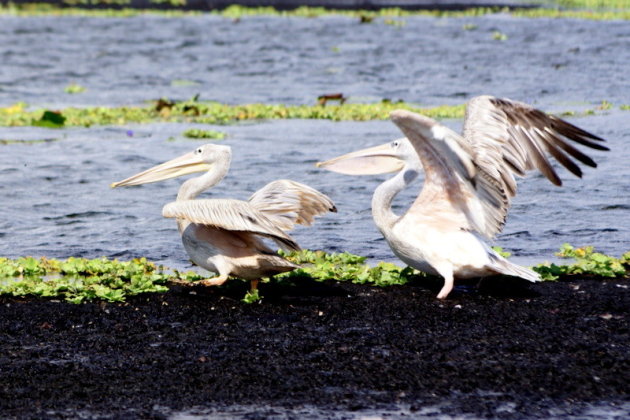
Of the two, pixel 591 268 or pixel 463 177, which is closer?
pixel 463 177

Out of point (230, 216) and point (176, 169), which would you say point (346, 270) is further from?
point (176, 169)

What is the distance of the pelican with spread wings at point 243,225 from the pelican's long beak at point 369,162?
512 mm

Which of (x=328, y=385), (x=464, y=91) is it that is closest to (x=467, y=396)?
(x=328, y=385)

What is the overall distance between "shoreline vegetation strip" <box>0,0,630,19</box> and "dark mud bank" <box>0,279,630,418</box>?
25110 mm

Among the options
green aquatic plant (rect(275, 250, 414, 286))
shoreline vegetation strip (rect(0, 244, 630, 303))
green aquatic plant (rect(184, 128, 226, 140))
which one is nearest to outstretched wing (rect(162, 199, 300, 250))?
shoreline vegetation strip (rect(0, 244, 630, 303))

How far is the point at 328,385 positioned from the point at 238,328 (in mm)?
1160

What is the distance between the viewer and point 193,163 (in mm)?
8195

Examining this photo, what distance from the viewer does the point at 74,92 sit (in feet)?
65.7

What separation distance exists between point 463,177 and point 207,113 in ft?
33.5

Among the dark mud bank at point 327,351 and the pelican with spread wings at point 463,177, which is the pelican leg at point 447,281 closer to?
the pelican with spread wings at point 463,177

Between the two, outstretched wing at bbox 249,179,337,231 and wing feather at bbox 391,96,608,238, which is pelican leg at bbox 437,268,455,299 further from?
outstretched wing at bbox 249,179,337,231

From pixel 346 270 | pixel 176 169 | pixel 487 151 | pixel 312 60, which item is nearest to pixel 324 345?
pixel 346 270

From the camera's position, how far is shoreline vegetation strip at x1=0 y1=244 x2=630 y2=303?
7484 millimetres

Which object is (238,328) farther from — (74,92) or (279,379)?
(74,92)
